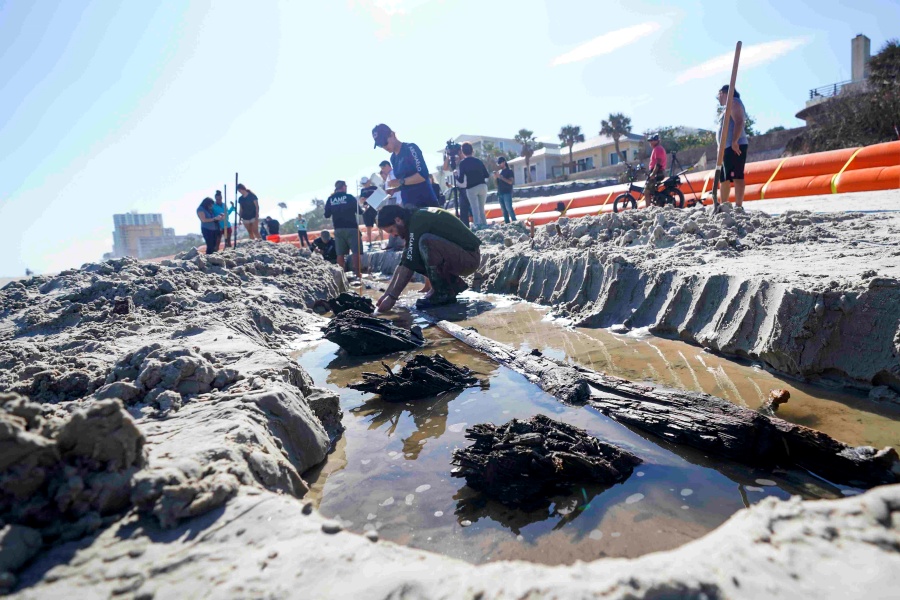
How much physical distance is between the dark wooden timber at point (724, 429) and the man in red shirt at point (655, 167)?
21.7 ft

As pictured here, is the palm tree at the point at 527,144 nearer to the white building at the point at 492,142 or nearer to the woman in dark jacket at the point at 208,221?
the white building at the point at 492,142

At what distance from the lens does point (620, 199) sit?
982 centimetres

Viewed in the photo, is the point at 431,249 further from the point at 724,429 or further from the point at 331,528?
the point at 331,528

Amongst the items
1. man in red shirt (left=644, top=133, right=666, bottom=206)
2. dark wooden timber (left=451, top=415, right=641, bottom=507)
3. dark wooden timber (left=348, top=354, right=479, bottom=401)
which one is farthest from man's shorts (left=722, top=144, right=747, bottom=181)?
dark wooden timber (left=451, top=415, right=641, bottom=507)

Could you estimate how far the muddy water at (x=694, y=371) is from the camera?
262 cm

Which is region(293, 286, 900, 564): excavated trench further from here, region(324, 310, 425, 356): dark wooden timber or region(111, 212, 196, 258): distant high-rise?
region(111, 212, 196, 258): distant high-rise

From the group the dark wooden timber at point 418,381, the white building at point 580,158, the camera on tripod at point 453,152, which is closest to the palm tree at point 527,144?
the white building at point 580,158

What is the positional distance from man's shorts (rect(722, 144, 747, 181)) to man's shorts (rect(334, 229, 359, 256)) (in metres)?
6.46

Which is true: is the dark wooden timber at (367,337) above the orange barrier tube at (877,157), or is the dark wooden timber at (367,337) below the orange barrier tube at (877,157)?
below

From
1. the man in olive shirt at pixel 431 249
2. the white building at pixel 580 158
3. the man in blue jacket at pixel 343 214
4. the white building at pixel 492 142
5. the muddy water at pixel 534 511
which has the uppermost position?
the white building at pixel 492 142

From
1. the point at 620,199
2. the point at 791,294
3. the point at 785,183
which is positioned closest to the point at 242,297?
the point at 791,294

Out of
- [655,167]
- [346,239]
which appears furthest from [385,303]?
[655,167]

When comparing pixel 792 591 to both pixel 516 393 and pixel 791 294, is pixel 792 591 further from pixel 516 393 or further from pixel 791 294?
pixel 791 294

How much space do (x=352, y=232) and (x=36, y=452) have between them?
8746mm
